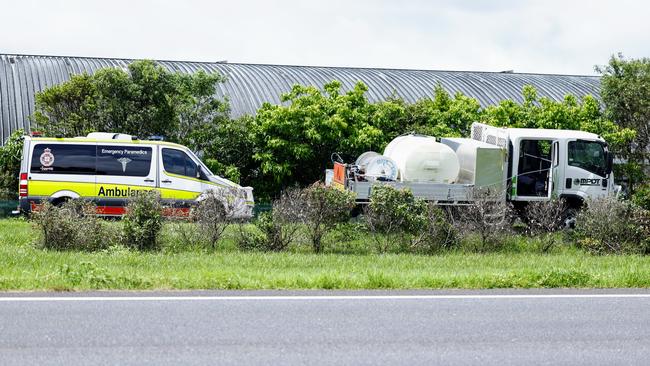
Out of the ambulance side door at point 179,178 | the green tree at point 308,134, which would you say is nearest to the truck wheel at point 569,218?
the green tree at point 308,134

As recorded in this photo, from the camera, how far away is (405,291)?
38.6 ft

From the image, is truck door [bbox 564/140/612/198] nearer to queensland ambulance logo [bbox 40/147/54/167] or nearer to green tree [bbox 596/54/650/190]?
green tree [bbox 596/54/650/190]

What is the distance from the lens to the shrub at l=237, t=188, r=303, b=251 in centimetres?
1595

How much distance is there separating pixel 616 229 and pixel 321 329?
32.6 ft

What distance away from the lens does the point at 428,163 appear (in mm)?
20422

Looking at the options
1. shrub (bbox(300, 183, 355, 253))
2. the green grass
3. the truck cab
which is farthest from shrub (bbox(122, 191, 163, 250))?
the truck cab

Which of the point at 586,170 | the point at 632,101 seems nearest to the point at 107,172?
the point at 586,170

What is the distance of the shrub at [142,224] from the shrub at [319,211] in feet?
8.94

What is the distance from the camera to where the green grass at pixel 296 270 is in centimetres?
1158

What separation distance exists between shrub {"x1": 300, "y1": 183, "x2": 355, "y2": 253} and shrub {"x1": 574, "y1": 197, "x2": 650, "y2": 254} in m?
5.14

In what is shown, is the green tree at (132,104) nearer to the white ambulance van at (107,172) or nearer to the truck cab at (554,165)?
the white ambulance van at (107,172)

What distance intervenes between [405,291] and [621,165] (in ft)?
57.2

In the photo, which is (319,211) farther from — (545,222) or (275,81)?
(275,81)

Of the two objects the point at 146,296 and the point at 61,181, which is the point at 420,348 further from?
the point at 61,181
